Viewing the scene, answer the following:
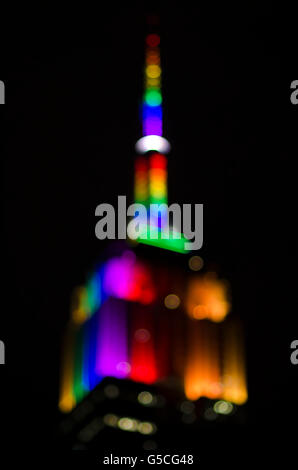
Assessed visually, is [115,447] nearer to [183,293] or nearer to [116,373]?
[116,373]

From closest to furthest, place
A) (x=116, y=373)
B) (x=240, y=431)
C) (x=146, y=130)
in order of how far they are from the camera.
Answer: (x=116, y=373), (x=240, y=431), (x=146, y=130)

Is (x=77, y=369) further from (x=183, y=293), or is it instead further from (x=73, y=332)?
(x=183, y=293)

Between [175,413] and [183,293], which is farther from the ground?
[183,293]

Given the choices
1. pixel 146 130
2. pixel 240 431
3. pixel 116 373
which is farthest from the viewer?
pixel 146 130

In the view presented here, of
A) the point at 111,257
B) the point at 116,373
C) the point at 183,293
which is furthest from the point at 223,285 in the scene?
the point at 116,373

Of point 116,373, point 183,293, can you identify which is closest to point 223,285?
point 183,293

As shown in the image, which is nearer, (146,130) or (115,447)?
(115,447)

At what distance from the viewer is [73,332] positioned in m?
50.4

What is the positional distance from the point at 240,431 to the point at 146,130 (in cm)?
1383

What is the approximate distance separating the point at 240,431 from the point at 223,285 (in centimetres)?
727

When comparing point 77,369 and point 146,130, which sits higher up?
point 146,130
